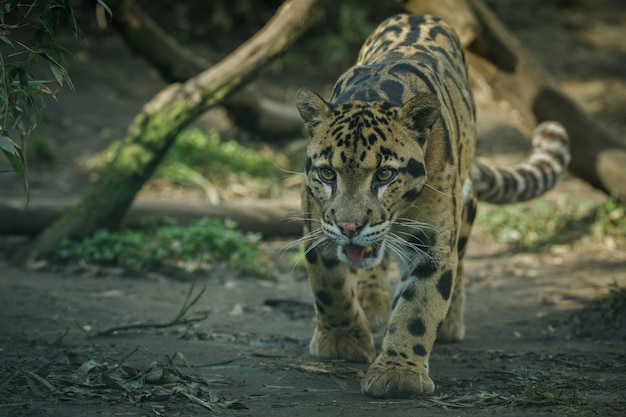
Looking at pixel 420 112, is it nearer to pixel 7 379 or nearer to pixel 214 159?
pixel 7 379

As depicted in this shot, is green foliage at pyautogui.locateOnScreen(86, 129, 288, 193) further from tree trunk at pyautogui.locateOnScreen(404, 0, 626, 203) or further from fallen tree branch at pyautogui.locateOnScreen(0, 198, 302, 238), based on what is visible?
tree trunk at pyautogui.locateOnScreen(404, 0, 626, 203)

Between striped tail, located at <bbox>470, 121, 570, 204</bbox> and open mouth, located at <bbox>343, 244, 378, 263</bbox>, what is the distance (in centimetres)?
235

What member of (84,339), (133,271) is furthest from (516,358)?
(133,271)

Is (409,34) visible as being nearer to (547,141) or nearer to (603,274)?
(547,141)

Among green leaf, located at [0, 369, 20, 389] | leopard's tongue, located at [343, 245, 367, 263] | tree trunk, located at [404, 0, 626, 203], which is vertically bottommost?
green leaf, located at [0, 369, 20, 389]

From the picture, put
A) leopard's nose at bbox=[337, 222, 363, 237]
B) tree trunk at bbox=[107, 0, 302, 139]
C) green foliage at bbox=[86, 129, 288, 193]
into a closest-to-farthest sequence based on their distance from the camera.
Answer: leopard's nose at bbox=[337, 222, 363, 237] → tree trunk at bbox=[107, 0, 302, 139] → green foliage at bbox=[86, 129, 288, 193]

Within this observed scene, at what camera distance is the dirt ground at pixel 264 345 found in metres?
4.45

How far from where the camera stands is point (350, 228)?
4.69m

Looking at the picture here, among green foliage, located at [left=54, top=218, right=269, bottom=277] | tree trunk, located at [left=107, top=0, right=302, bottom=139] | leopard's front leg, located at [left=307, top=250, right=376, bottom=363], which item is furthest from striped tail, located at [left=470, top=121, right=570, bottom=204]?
tree trunk, located at [left=107, top=0, right=302, bottom=139]

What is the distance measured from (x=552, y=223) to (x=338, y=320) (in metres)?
4.94

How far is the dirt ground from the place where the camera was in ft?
14.6

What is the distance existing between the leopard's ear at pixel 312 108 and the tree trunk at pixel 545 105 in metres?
4.54

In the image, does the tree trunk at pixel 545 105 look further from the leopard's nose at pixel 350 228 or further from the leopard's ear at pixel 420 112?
the leopard's nose at pixel 350 228

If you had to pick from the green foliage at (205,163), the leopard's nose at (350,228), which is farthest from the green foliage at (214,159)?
the leopard's nose at (350,228)
